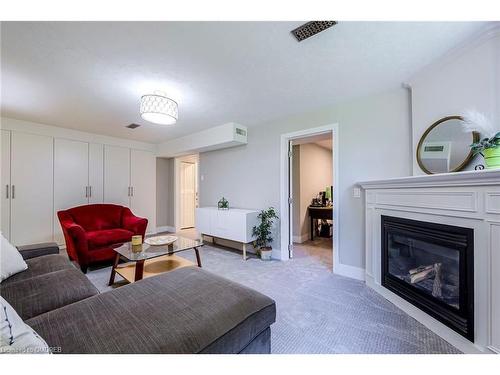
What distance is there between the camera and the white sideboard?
332 centimetres

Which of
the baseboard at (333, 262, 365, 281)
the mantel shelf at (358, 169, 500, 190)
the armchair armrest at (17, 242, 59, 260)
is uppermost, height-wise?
the mantel shelf at (358, 169, 500, 190)

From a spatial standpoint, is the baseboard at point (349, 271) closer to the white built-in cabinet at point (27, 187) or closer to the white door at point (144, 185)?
the white door at point (144, 185)

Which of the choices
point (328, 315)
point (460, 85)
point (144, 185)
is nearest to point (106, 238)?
point (144, 185)

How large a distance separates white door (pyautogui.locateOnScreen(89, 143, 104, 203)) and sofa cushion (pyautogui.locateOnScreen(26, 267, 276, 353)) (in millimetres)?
3802

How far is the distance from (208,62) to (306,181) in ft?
11.1

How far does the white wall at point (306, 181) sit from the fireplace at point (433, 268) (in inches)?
90.7

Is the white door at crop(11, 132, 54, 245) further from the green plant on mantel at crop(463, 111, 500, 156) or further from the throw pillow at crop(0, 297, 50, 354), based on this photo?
the green plant on mantel at crop(463, 111, 500, 156)

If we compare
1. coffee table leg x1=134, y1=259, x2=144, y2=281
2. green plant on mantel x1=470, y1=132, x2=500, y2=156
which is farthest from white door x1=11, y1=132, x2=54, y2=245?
green plant on mantel x1=470, y1=132, x2=500, y2=156

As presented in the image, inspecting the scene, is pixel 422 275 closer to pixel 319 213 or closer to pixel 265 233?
pixel 265 233

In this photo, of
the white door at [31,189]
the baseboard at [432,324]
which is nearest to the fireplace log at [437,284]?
the baseboard at [432,324]

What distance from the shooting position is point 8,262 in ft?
5.00
